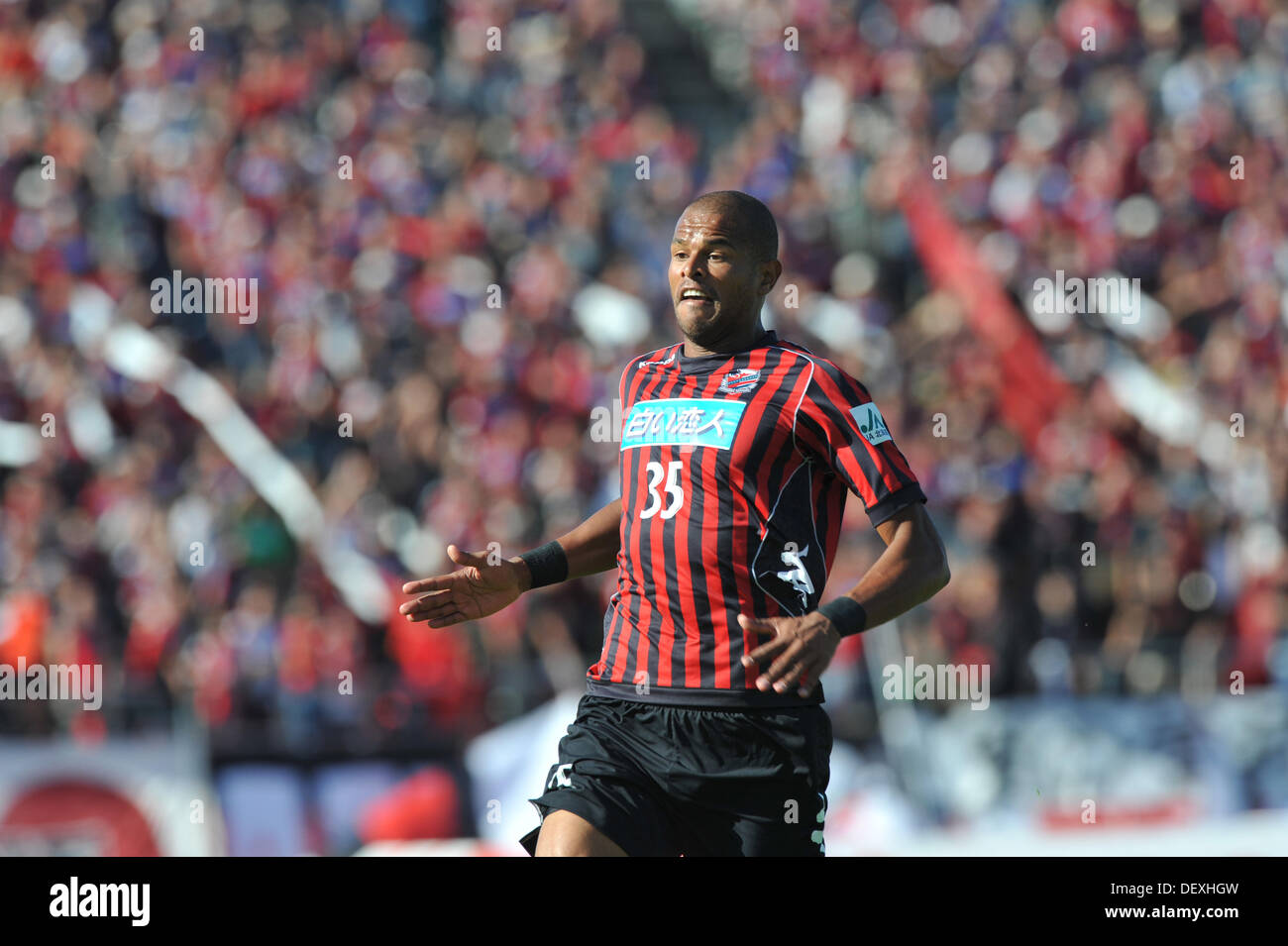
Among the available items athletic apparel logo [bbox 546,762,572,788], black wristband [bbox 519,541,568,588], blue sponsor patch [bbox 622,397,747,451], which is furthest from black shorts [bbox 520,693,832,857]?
blue sponsor patch [bbox 622,397,747,451]

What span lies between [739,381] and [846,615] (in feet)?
2.78

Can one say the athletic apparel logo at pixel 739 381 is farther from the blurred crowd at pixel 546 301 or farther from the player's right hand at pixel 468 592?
the blurred crowd at pixel 546 301

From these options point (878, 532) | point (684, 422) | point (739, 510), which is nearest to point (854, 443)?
point (878, 532)

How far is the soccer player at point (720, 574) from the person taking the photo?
4.03 m

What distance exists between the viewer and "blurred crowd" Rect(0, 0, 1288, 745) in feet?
31.5

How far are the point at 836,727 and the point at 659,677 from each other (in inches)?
195

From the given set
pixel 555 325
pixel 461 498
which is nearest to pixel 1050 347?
pixel 555 325

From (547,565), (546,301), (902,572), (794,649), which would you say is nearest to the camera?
(794,649)

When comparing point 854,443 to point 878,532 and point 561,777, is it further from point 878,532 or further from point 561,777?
point 561,777

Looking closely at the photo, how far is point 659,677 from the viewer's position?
4.19m

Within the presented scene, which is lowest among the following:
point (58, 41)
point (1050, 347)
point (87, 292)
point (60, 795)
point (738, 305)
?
point (60, 795)

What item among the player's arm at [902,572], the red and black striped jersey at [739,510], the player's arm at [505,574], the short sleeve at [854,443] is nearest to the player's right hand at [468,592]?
the player's arm at [505,574]

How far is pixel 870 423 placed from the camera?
413cm

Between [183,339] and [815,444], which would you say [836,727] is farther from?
[183,339]
